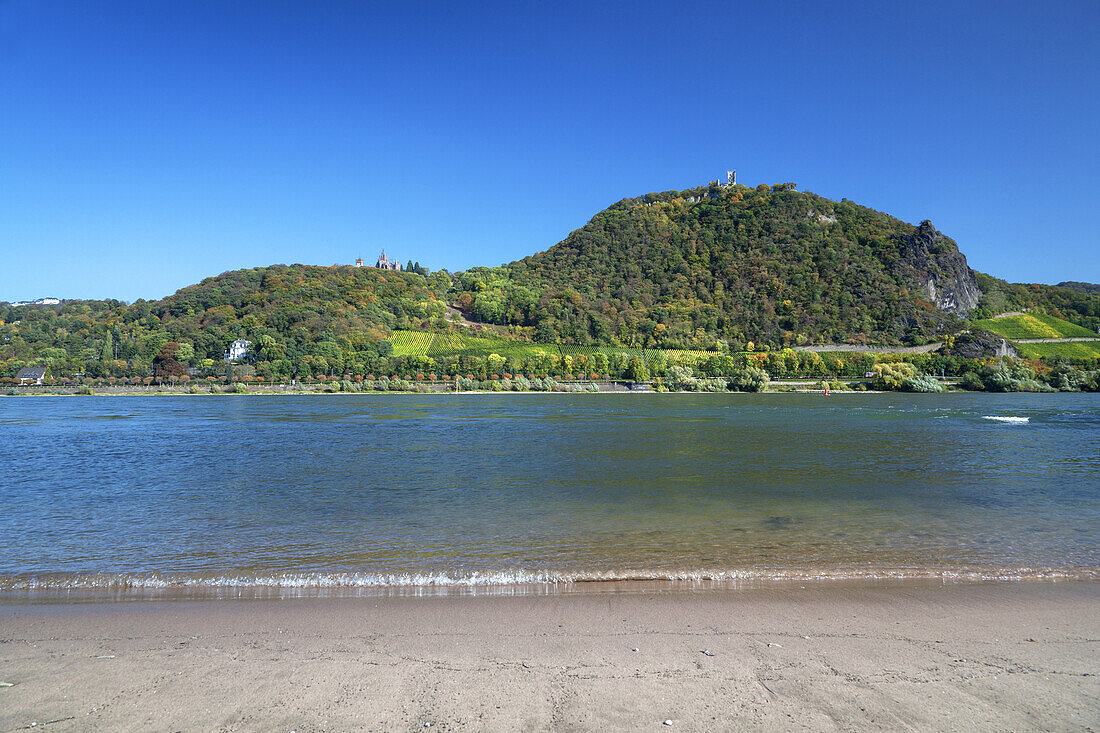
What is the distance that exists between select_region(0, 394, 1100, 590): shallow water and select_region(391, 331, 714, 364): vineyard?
91.0 m

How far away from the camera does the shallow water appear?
858 centimetres

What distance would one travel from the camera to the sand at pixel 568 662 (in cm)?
462

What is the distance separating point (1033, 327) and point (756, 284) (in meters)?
64.9

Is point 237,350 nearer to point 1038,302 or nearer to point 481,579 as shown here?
point 481,579

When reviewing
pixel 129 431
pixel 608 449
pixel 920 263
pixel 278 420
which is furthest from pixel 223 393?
pixel 920 263

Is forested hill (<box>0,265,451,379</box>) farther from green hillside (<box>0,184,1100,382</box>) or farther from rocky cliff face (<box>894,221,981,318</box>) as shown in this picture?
rocky cliff face (<box>894,221,981,318</box>)

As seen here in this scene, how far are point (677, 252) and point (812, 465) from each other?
175 m

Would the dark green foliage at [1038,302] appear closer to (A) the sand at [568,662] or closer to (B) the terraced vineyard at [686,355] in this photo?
(B) the terraced vineyard at [686,355]

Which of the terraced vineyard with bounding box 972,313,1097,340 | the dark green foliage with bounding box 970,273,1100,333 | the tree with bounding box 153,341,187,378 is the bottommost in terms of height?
the tree with bounding box 153,341,187,378

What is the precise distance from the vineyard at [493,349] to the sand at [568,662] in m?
108

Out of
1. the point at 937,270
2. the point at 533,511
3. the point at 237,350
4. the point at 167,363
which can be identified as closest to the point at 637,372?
the point at 237,350

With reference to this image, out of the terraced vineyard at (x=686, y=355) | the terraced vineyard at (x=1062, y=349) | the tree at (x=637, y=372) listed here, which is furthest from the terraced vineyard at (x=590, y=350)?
the terraced vineyard at (x=1062, y=349)

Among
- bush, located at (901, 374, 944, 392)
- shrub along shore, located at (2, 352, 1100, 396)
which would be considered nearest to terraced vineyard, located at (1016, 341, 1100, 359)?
shrub along shore, located at (2, 352, 1100, 396)

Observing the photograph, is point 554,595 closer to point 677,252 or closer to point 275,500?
point 275,500
